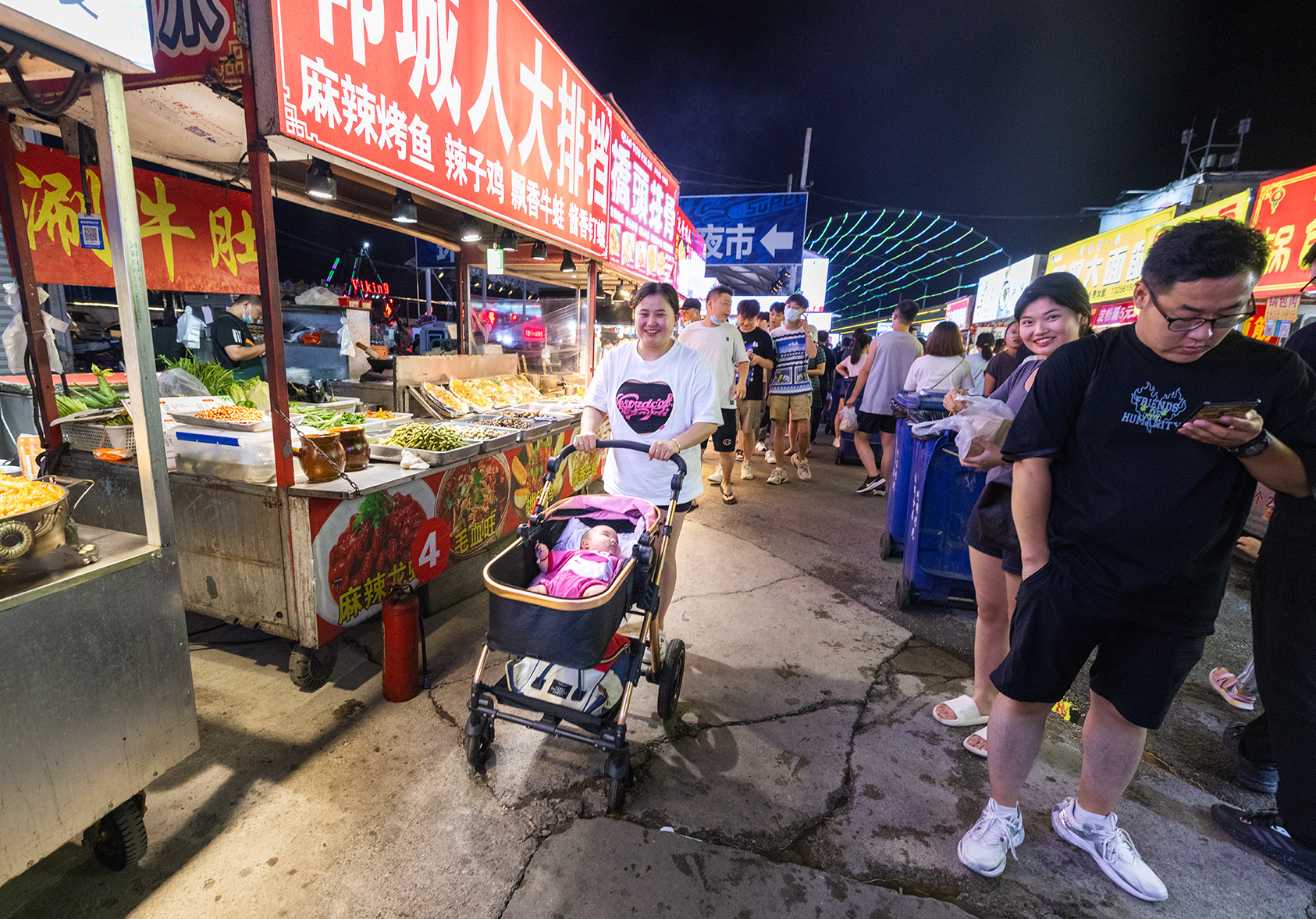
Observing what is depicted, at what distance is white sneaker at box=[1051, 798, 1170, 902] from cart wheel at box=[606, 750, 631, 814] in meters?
1.79

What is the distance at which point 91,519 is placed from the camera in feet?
11.0

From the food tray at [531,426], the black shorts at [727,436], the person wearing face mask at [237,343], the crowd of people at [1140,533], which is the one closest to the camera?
the crowd of people at [1140,533]

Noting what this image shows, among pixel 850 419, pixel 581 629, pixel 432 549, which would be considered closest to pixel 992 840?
pixel 581 629

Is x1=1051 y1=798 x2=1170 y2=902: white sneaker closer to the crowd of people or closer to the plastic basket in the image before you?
the crowd of people

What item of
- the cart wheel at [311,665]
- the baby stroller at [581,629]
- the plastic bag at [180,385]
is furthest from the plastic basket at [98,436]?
the baby stroller at [581,629]

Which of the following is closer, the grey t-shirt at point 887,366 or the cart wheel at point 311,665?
the cart wheel at point 311,665

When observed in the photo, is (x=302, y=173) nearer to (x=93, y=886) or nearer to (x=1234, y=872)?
(x=93, y=886)

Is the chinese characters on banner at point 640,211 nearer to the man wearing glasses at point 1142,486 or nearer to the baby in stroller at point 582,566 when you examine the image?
the baby in stroller at point 582,566

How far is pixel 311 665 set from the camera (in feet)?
9.86

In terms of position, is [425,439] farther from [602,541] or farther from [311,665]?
→ [602,541]

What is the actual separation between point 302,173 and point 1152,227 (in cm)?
1434

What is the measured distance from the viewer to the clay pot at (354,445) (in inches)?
127

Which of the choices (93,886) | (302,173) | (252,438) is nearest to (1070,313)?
(252,438)

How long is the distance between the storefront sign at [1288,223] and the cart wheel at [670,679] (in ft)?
28.0
